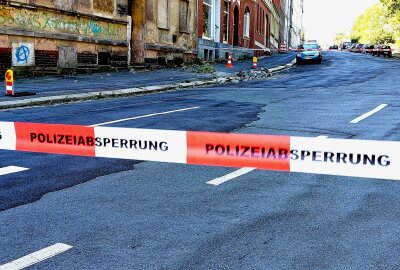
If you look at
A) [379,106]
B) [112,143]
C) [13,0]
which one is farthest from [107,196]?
[13,0]

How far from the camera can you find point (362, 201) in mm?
5148

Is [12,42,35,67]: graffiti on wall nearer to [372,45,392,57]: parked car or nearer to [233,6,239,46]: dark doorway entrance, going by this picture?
[233,6,239,46]: dark doorway entrance

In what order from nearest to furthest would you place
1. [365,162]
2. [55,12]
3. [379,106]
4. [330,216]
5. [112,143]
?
[365,162]
[112,143]
[330,216]
[379,106]
[55,12]

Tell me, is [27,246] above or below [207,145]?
below

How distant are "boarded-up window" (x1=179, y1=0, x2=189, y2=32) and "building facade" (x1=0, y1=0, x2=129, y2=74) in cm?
603

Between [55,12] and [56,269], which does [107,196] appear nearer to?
[56,269]

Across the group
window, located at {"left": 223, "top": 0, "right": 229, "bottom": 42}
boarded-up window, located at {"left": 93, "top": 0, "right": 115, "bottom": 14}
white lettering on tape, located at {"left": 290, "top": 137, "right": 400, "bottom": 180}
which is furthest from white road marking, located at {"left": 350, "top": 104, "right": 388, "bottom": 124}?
window, located at {"left": 223, "top": 0, "right": 229, "bottom": 42}

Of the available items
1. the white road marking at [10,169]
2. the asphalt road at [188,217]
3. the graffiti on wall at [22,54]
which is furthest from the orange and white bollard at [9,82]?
the white road marking at [10,169]

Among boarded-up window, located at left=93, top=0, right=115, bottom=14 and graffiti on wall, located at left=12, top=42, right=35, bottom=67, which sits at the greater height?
boarded-up window, located at left=93, top=0, right=115, bottom=14

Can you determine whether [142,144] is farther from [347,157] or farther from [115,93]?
[115,93]

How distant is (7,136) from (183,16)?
27.7m

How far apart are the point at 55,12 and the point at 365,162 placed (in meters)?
19.4

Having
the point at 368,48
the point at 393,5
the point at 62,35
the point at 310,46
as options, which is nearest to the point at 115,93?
the point at 62,35

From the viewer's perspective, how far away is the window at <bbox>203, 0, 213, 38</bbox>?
34906mm
